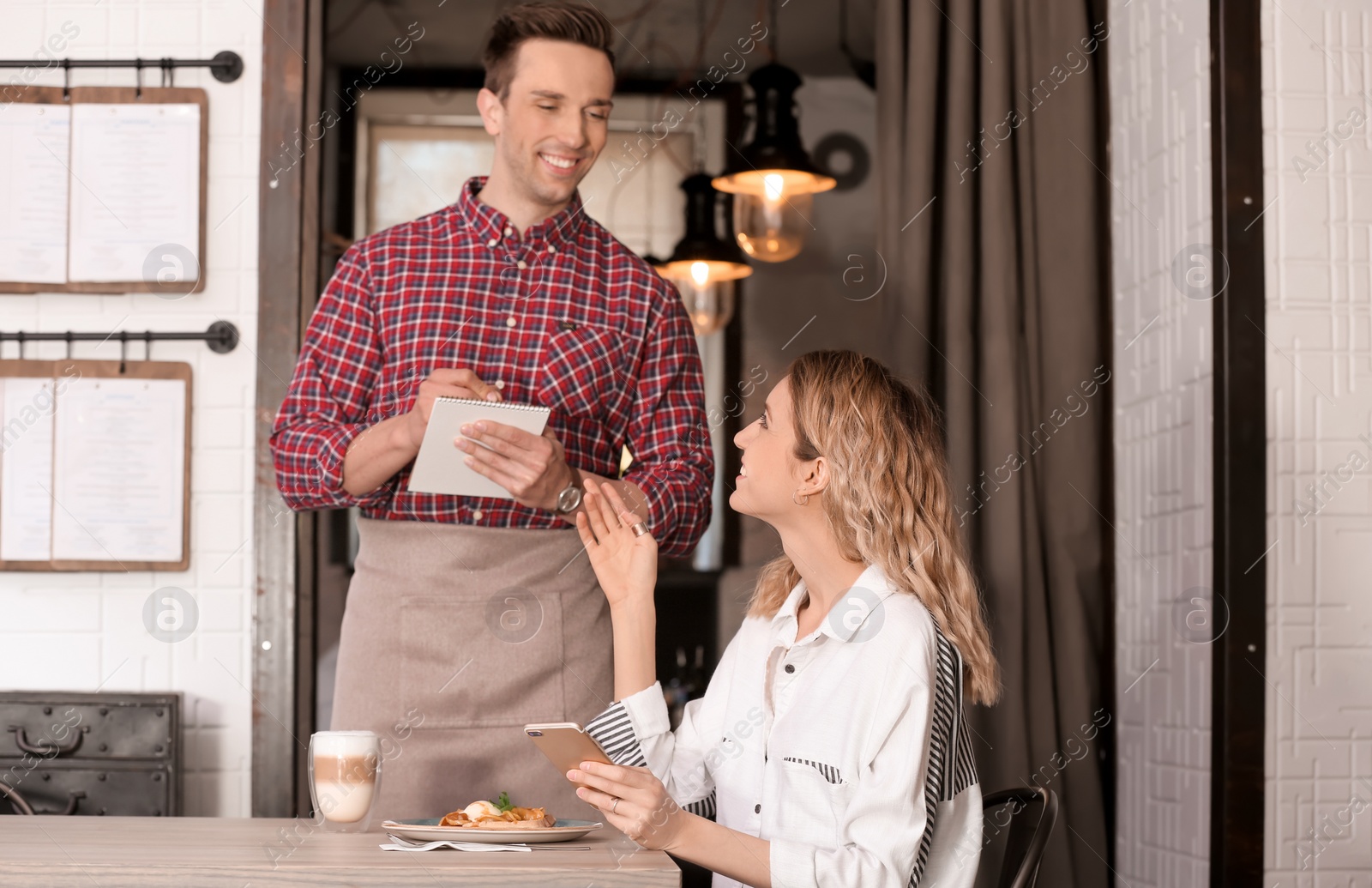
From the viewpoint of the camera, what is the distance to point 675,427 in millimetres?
2602

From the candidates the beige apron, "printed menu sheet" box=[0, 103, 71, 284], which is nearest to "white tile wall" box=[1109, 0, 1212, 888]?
the beige apron

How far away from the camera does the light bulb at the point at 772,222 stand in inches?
129

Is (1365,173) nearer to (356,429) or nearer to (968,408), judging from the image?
(968,408)

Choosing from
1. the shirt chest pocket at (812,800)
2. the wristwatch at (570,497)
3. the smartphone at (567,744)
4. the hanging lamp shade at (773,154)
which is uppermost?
the hanging lamp shade at (773,154)

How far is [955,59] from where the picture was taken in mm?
3109

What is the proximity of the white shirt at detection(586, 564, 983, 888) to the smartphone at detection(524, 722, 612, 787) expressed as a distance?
0.25 metres

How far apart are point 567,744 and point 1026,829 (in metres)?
0.85

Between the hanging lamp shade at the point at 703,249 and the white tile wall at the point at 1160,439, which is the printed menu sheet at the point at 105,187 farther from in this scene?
the white tile wall at the point at 1160,439

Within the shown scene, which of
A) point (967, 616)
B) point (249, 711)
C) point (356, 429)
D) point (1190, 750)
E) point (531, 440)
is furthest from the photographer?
point (249, 711)

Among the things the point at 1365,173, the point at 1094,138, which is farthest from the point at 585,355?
the point at 1365,173

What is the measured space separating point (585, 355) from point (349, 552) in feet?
3.22

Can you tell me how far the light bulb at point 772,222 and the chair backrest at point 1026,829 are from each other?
1529mm

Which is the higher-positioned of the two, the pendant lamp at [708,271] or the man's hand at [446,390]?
the pendant lamp at [708,271]

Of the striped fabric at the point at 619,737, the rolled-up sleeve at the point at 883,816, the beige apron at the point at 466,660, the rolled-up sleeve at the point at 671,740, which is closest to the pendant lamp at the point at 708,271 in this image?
the beige apron at the point at 466,660
